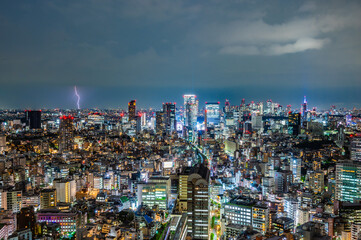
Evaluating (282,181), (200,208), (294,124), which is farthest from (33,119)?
(200,208)

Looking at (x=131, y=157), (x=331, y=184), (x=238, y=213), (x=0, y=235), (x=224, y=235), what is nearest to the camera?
(x=0, y=235)

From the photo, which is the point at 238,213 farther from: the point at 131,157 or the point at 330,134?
the point at 330,134

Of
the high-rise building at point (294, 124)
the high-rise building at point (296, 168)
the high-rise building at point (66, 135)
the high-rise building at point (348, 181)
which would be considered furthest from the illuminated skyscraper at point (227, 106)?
the high-rise building at point (348, 181)

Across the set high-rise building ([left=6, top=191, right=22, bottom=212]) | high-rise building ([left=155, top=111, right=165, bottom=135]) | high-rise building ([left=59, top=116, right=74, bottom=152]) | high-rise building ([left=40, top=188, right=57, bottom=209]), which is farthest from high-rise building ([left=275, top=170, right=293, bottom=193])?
high-rise building ([left=155, top=111, right=165, bottom=135])

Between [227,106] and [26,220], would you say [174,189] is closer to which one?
[26,220]

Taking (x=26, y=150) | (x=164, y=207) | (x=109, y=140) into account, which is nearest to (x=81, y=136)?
(x=109, y=140)

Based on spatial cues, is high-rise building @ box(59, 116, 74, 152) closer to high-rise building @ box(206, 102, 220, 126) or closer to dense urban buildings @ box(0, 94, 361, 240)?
dense urban buildings @ box(0, 94, 361, 240)
